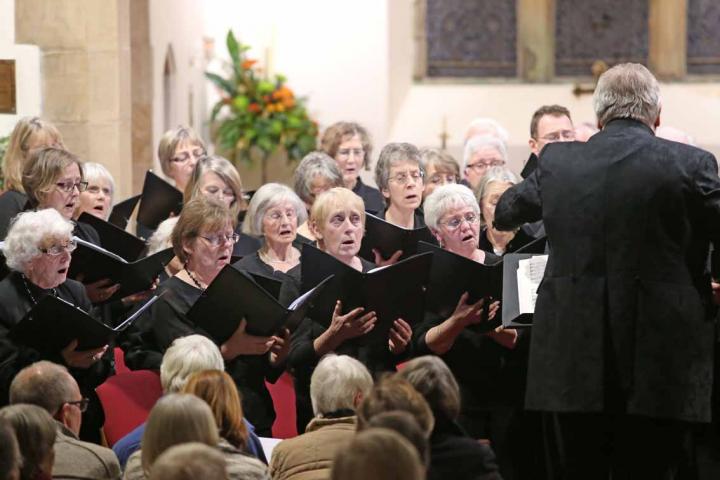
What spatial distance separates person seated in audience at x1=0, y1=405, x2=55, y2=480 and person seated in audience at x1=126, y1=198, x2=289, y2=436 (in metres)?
1.67

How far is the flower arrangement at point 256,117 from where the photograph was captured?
12.2 metres

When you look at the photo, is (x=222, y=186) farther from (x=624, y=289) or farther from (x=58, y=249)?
(x=624, y=289)

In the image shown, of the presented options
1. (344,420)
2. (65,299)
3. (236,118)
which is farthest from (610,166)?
(236,118)

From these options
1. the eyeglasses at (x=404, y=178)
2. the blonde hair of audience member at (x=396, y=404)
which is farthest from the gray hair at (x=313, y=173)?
the blonde hair of audience member at (x=396, y=404)

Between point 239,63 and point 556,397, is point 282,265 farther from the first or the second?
point 239,63

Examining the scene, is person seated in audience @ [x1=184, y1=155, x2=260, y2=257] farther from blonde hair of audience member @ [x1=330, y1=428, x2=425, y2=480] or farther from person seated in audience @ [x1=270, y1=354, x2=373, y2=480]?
blonde hair of audience member @ [x1=330, y1=428, x2=425, y2=480]

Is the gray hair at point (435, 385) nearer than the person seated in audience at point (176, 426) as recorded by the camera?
No

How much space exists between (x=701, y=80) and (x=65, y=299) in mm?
8458

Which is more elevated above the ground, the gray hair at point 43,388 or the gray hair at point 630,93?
the gray hair at point 630,93

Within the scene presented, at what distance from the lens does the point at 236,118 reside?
12.4m

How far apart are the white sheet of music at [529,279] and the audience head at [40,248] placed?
1721mm

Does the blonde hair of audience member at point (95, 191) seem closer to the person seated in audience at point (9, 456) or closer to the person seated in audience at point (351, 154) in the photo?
the person seated in audience at point (351, 154)

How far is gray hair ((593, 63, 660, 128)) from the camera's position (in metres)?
5.05

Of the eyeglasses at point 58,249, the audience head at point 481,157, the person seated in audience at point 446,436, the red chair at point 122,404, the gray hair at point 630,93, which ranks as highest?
the gray hair at point 630,93
